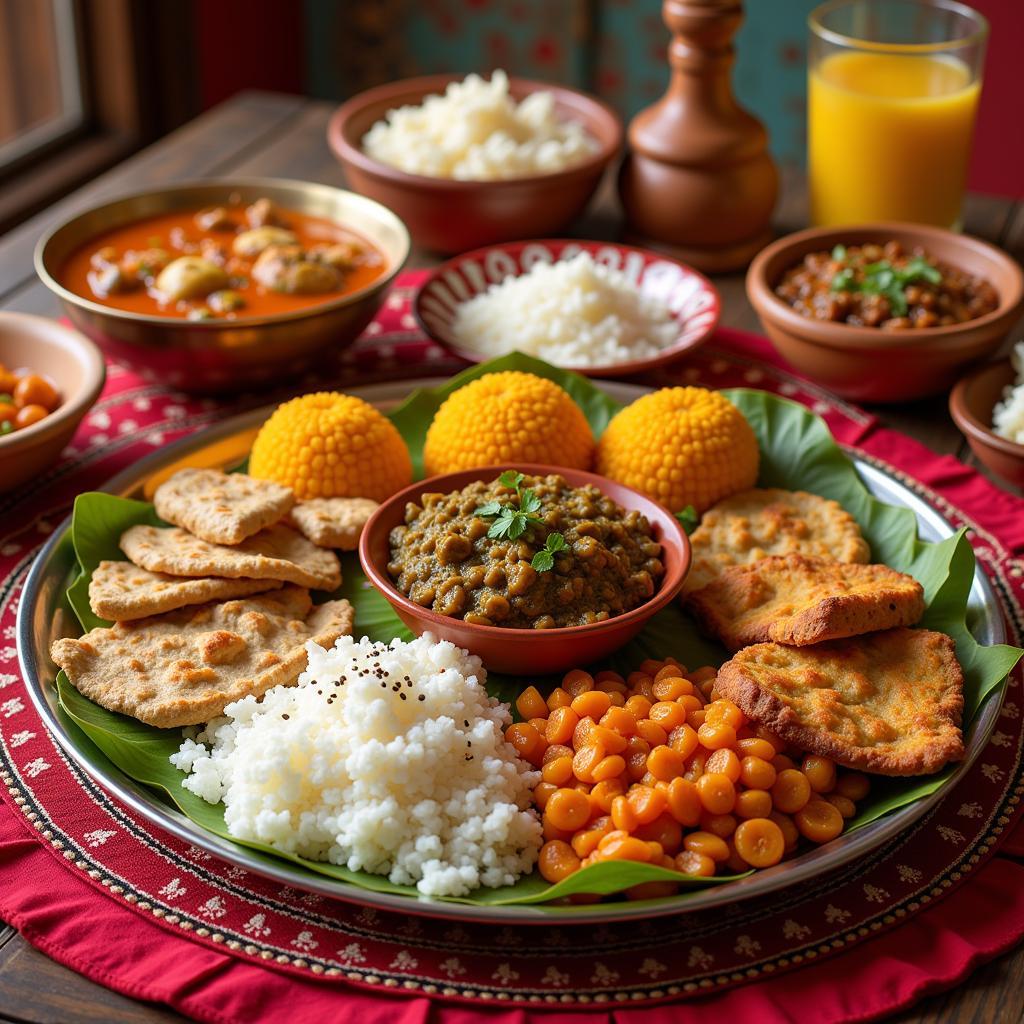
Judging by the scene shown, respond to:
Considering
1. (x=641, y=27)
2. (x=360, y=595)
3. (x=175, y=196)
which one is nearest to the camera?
(x=360, y=595)

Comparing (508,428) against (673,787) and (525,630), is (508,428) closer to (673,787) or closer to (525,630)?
(525,630)

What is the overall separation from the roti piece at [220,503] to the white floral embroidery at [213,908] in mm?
794

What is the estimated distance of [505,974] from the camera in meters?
1.90

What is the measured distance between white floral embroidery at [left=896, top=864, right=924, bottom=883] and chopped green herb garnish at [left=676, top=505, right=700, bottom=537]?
95 cm

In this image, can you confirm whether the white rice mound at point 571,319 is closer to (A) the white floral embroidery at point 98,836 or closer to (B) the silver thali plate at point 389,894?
(B) the silver thali plate at point 389,894

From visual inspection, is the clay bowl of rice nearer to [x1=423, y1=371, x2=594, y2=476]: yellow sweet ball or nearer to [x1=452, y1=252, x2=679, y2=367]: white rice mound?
[x1=452, y1=252, x2=679, y2=367]: white rice mound

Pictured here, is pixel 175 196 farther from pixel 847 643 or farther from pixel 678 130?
pixel 847 643

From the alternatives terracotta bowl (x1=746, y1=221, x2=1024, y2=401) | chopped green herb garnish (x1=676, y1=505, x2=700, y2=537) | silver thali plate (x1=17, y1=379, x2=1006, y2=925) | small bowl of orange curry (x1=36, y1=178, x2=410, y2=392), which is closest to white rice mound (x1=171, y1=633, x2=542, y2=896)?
silver thali plate (x1=17, y1=379, x2=1006, y2=925)

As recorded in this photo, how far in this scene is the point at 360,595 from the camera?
2686 millimetres

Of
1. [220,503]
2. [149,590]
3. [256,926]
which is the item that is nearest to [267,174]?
[220,503]

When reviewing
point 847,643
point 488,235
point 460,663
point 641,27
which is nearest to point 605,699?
point 460,663

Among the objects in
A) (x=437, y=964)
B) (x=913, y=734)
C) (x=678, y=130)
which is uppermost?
(x=678, y=130)

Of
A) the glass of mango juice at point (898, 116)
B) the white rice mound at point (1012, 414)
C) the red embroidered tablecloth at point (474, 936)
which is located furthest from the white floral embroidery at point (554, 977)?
the glass of mango juice at point (898, 116)

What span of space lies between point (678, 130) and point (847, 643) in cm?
223
